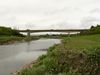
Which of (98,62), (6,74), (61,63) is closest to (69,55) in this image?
(61,63)

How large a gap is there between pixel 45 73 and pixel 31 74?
1.02 m

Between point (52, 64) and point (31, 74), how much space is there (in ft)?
6.93

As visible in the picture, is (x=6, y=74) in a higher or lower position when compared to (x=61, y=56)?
lower

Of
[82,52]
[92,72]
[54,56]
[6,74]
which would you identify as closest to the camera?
[92,72]

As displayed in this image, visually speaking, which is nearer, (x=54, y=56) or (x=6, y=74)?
(x=54, y=56)

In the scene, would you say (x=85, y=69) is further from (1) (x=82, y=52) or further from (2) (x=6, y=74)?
(2) (x=6, y=74)

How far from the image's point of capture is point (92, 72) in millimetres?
24891

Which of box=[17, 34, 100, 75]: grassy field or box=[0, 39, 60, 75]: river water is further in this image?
box=[0, 39, 60, 75]: river water

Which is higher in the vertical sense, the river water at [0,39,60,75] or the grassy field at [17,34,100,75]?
the grassy field at [17,34,100,75]

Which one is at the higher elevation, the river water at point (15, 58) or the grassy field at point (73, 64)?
the grassy field at point (73, 64)

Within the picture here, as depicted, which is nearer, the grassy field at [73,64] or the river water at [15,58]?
the grassy field at [73,64]

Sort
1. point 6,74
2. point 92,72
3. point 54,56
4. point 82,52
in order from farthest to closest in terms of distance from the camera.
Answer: point 6,74
point 54,56
point 82,52
point 92,72

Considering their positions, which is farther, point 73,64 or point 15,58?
point 15,58

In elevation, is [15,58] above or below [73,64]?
below
